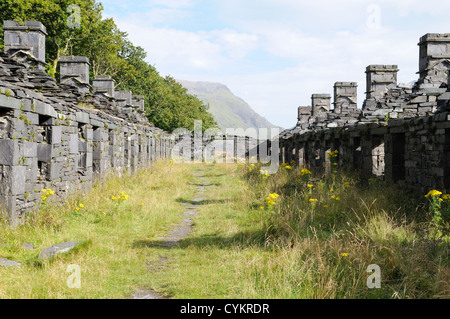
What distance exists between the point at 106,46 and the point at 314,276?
31.2 m

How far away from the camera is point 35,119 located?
26.3ft

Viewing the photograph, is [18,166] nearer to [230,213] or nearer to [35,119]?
[35,119]

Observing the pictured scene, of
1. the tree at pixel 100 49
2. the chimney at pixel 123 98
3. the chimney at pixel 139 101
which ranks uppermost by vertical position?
the tree at pixel 100 49

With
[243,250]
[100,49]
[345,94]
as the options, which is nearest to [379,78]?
[345,94]

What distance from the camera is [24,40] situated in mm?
11352

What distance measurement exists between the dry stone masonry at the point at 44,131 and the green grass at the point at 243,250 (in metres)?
0.71

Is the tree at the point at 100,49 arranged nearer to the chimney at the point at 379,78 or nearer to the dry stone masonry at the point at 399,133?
the dry stone masonry at the point at 399,133

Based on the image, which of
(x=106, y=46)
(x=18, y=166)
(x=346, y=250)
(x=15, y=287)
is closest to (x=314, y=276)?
(x=346, y=250)

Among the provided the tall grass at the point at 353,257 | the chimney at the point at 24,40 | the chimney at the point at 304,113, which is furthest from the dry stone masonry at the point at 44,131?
the chimney at the point at 304,113

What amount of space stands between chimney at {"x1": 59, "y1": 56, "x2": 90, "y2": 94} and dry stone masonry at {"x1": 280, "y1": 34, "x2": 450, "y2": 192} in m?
9.41

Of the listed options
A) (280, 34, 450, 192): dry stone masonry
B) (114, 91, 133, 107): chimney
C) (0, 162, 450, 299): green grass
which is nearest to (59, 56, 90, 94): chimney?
(0, 162, 450, 299): green grass

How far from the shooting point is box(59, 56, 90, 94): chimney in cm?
1473

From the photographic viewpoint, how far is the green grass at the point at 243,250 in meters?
4.55

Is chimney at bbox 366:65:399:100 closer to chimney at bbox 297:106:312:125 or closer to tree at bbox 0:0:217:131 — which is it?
chimney at bbox 297:106:312:125
